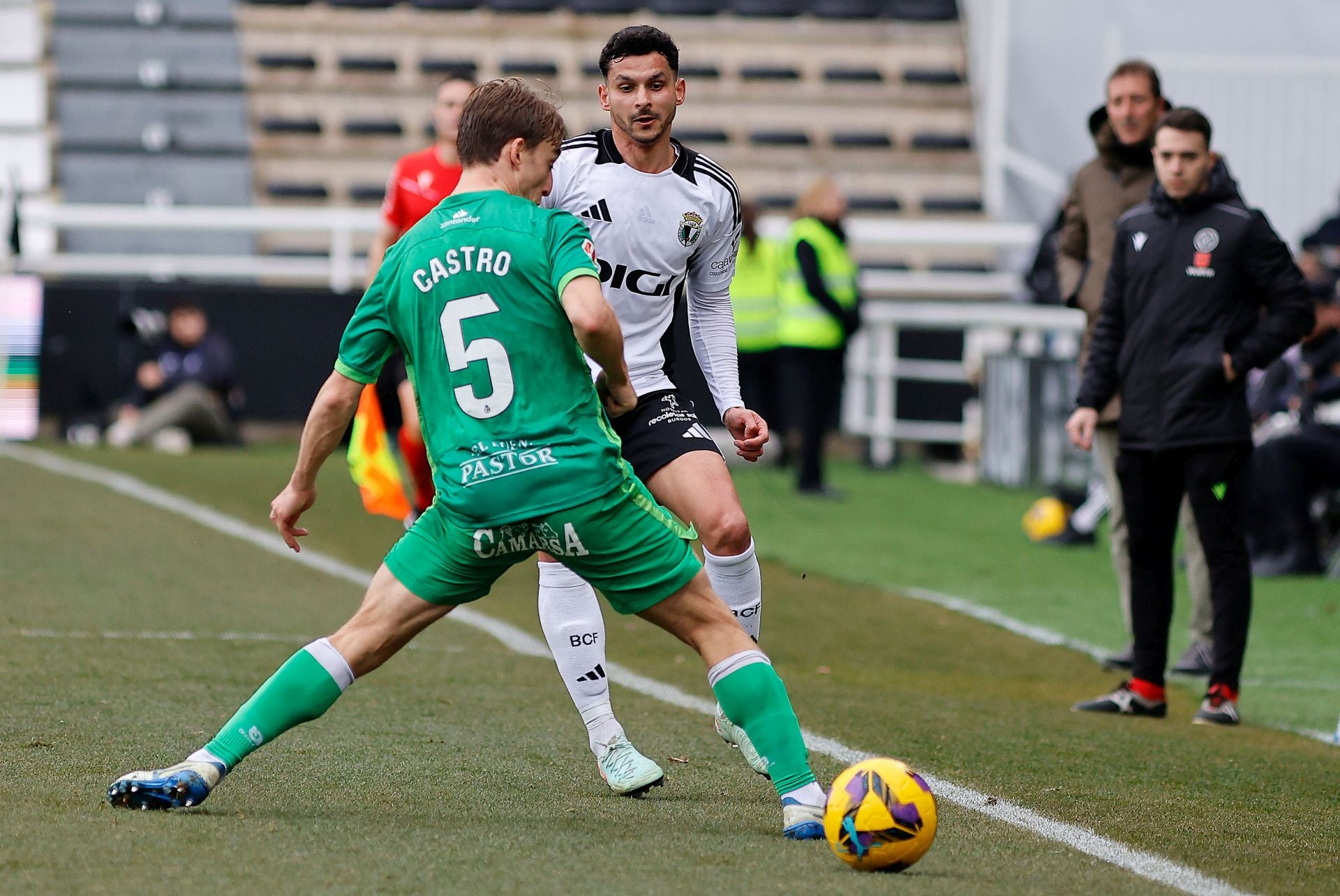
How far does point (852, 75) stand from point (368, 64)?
219 inches

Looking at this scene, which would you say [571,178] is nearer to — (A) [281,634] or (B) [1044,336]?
(A) [281,634]

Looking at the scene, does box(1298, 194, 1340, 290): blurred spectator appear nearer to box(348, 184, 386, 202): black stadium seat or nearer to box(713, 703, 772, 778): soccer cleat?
box(713, 703, 772, 778): soccer cleat

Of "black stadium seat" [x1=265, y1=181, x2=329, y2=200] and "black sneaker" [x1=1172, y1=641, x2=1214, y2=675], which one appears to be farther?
"black stadium seat" [x1=265, y1=181, x2=329, y2=200]

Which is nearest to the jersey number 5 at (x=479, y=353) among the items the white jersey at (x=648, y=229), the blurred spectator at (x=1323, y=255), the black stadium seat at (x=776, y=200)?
the white jersey at (x=648, y=229)

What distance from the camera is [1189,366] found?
22.1 feet

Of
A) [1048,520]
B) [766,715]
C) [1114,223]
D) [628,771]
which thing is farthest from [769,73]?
[766,715]

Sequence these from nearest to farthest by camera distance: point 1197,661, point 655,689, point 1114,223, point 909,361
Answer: point 655,689 < point 1114,223 < point 1197,661 < point 909,361

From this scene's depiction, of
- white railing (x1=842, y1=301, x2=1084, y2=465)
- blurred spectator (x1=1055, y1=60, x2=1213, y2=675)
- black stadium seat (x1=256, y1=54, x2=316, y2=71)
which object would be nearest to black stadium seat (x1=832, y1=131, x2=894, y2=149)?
white railing (x1=842, y1=301, x2=1084, y2=465)

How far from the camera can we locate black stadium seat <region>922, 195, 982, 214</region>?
21.8 meters

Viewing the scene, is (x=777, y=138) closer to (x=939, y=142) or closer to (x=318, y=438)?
(x=939, y=142)

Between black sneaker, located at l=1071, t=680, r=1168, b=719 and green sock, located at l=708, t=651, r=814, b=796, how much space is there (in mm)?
2707

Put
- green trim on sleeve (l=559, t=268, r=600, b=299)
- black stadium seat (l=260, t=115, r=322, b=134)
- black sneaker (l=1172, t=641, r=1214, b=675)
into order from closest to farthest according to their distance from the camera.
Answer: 1. green trim on sleeve (l=559, t=268, r=600, b=299)
2. black sneaker (l=1172, t=641, r=1214, b=675)
3. black stadium seat (l=260, t=115, r=322, b=134)

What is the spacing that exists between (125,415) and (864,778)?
1257 centimetres

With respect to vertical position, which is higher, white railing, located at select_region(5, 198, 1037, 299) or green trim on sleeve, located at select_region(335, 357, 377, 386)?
green trim on sleeve, located at select_region(335, 357, 377, 386)
